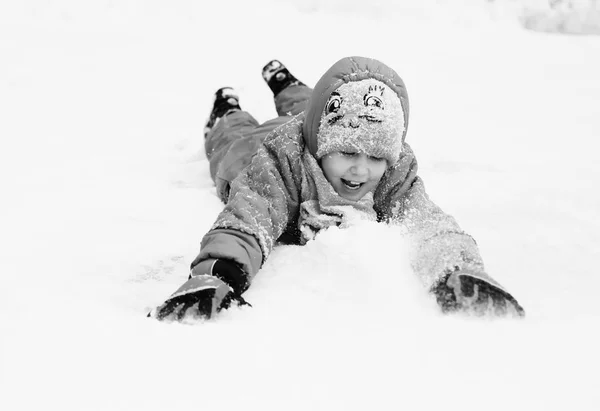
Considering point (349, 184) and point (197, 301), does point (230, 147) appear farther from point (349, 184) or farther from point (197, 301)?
point (197, 301)

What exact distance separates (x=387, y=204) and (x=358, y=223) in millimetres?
195

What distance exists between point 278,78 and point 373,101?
1306 mm

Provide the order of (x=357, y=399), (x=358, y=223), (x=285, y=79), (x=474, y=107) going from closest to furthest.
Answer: (x=357, y=399), (x=358, y=223), (x=285, y=79), (x=474, y=107)

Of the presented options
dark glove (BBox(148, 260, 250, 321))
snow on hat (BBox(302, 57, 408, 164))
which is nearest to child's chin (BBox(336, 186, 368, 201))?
snow on hat (BBox(302, 57, 408, 164))

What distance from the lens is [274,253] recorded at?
1535 mm

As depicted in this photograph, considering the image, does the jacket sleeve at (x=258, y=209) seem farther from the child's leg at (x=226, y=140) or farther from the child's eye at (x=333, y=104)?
the child's leg at (x=226, y=140)

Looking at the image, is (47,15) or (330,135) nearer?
(330,135)

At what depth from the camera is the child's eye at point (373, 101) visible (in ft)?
5.22

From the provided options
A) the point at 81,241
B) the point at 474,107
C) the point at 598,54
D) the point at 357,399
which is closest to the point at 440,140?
the point at 474,107

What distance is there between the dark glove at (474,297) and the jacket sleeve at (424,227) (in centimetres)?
2

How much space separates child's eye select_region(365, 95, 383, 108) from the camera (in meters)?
1.59

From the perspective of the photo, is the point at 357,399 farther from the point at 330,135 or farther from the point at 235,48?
the point at 235,48

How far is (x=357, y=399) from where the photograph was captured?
0.86 metres

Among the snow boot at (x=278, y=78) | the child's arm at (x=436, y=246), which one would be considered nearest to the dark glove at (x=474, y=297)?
the child's arm at (x=436, y=246)
